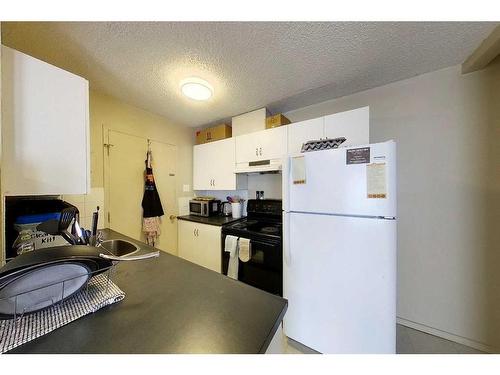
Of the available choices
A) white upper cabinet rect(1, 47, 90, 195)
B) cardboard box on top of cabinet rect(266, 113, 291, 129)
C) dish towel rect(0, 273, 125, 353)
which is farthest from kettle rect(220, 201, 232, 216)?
dish towel rect(0, 273, 125, 353)

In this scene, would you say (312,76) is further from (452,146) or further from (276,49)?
(452,146)

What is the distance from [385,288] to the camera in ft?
3.40

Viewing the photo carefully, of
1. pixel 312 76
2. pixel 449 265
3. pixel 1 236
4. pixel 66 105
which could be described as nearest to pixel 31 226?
pixel 1 236

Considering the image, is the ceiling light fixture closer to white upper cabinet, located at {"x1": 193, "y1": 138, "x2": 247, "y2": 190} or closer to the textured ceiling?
the textured ceiling

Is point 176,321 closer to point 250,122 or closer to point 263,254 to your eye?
point 263,254

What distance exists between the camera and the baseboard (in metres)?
1.32

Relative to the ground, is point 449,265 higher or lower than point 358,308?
higher

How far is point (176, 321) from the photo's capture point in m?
0.53

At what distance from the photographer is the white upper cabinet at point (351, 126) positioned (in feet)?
4.87

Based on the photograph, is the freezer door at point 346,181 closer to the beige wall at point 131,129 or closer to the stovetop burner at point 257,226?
the stovetop burner at point 257,226

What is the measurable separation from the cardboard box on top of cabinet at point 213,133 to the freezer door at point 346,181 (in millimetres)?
1326

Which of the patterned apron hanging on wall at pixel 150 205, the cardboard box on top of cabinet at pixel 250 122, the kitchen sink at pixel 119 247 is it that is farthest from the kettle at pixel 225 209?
the kitchen sink at pixel 119 247

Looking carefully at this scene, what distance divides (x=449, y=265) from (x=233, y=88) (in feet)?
7.72

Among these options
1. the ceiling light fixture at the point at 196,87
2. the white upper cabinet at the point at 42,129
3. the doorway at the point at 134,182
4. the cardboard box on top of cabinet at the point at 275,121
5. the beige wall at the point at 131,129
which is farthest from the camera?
the cardboard box on top of cabinet at the point at 275,121
